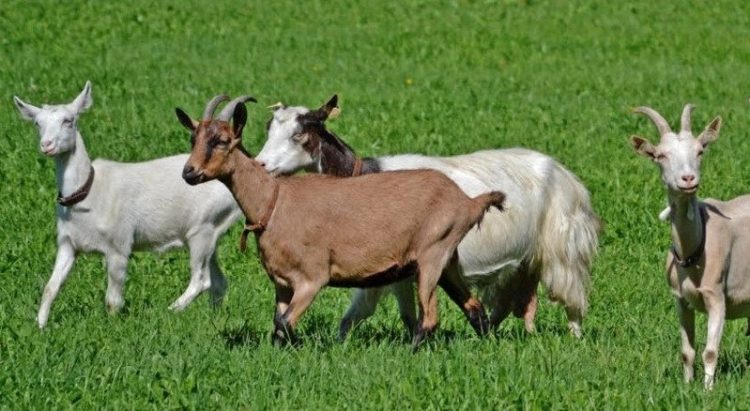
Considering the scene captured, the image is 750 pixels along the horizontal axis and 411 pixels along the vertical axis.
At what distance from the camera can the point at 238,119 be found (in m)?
8.53

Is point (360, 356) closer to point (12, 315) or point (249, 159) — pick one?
point (249, 159)

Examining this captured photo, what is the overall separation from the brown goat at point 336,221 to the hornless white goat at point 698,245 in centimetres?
133

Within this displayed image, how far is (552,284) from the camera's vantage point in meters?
10.2

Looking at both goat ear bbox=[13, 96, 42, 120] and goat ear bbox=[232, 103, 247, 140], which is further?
goat ear bbox=[13, 96, 42, 120]

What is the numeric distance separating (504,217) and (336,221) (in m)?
1.61

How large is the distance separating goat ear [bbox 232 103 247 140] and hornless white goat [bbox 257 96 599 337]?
1.19 m

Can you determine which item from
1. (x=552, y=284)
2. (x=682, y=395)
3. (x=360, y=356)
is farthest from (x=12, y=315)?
(x=682, y=395)

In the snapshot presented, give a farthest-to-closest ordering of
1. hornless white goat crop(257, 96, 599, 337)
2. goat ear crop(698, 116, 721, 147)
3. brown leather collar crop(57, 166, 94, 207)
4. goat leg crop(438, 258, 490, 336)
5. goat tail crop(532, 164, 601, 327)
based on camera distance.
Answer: brown leather collar crop(57, 166, 94, 207), goat tail crop(532, 164, 601, 327), hornless white goat crop(257, 96, 599, 337), goat leg crop(438, 258, 490, 336), goat ear crop(698, 116, 721, 147)

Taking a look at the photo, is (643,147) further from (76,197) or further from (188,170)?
(76,197)

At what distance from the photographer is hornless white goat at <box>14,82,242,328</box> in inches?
411

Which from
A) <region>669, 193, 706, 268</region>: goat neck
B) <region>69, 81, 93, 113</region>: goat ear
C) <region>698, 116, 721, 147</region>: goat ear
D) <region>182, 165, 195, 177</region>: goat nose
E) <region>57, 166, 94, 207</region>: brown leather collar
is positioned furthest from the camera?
<region>69, 81, 93, 113</region>: goat ear

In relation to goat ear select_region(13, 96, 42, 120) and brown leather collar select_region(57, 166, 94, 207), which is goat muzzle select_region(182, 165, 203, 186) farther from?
goat ear select_region(13, 96, 42, 120)

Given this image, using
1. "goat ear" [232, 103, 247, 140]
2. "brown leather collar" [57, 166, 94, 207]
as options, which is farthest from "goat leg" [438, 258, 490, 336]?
"brown leather collar" [57, 166, 94, 207]

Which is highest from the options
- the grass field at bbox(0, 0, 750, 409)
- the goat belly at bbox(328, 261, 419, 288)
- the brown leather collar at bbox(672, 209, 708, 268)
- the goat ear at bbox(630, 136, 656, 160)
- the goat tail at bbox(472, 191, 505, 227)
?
the goat ear at bbox(630, 136, 656, 160)
